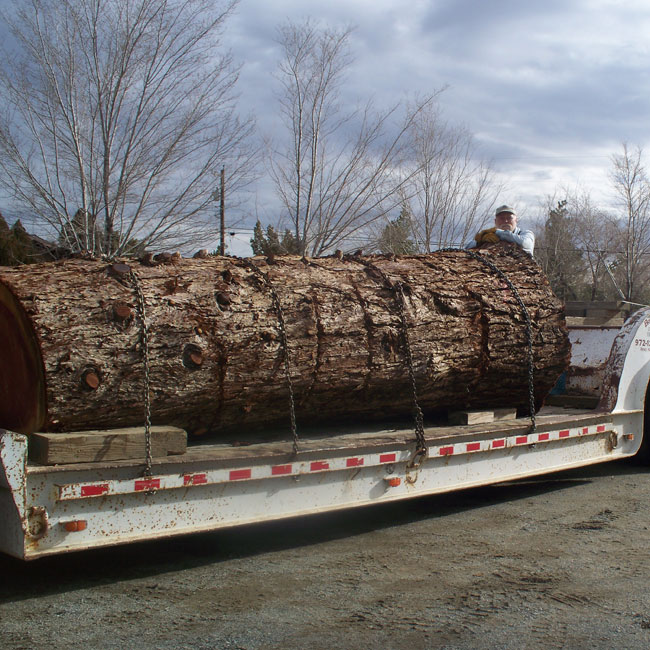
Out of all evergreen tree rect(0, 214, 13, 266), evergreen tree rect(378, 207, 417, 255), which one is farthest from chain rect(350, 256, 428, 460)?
evergreen tree rect(378, 207, 417, 255)

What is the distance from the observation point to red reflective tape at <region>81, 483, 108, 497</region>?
379 centimetres

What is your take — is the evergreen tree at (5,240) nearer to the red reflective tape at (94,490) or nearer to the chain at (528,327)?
the chain at (528,327)

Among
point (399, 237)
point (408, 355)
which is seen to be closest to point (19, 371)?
point (408, 355)

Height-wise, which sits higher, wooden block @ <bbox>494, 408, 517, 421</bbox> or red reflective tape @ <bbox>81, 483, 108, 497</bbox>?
wooden block @ <bbox>494, 408, 517, 421</bbox>

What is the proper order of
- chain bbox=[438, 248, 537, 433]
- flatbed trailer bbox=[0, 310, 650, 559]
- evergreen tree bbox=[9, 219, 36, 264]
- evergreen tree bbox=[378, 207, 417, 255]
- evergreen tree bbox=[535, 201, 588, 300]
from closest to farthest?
flatbed trailer bbox=[0, 310, 650, 559] < chain bbox=[438, 248, 537, 433] < evergreen tree bbox=[9, 219, 36, 264] < evergreen tree bbox=[378, 207, 417, 255] < evergreen tree bbox=[535, 201, 588, 300]

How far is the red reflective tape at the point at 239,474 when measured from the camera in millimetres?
4254

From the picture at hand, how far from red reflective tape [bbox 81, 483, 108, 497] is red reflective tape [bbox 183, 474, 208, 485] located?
0.44 metres

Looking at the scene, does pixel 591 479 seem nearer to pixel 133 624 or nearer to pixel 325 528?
pixel 325 528

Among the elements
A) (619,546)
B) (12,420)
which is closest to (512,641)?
(619,546)

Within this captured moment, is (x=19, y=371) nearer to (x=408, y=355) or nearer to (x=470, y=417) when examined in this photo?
(x=408, y=355)

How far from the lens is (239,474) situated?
429 centimetres

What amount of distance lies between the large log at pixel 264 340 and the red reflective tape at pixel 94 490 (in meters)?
0.64

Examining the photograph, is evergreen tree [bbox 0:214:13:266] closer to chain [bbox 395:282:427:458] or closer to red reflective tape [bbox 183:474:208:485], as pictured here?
chain [bbox 395:282:427:458]

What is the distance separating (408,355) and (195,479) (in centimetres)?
195
